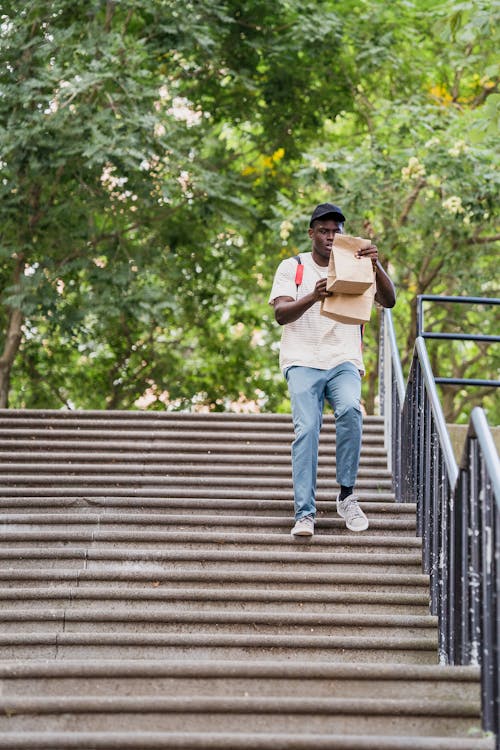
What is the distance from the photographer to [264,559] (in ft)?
18.5

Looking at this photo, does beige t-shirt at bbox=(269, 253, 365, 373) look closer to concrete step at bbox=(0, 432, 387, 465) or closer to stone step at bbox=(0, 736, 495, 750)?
concrete step at bbox=(0, 432, 387, 465)

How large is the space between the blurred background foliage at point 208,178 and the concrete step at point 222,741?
17.5 ft

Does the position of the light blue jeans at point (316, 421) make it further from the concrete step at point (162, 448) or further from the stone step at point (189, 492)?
the concrete step at point (162, 448)

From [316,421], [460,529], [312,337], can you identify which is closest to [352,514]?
[316,421]

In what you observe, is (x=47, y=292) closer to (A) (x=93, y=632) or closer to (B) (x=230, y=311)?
(B) (x=230, y=311)

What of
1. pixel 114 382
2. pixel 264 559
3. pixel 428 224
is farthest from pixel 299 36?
pixel 264 559

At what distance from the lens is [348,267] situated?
18.1 feet

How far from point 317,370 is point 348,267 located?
721 mm

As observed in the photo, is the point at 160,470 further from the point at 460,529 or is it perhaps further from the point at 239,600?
the point at 460,529

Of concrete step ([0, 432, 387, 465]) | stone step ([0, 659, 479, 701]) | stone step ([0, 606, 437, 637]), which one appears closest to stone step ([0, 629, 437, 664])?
stone step ([0, 606, 437, 637])

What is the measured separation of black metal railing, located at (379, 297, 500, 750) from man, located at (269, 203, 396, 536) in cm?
37

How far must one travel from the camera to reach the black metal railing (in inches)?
151

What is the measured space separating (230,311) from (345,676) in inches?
409

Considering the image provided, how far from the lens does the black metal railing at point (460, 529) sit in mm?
3848
